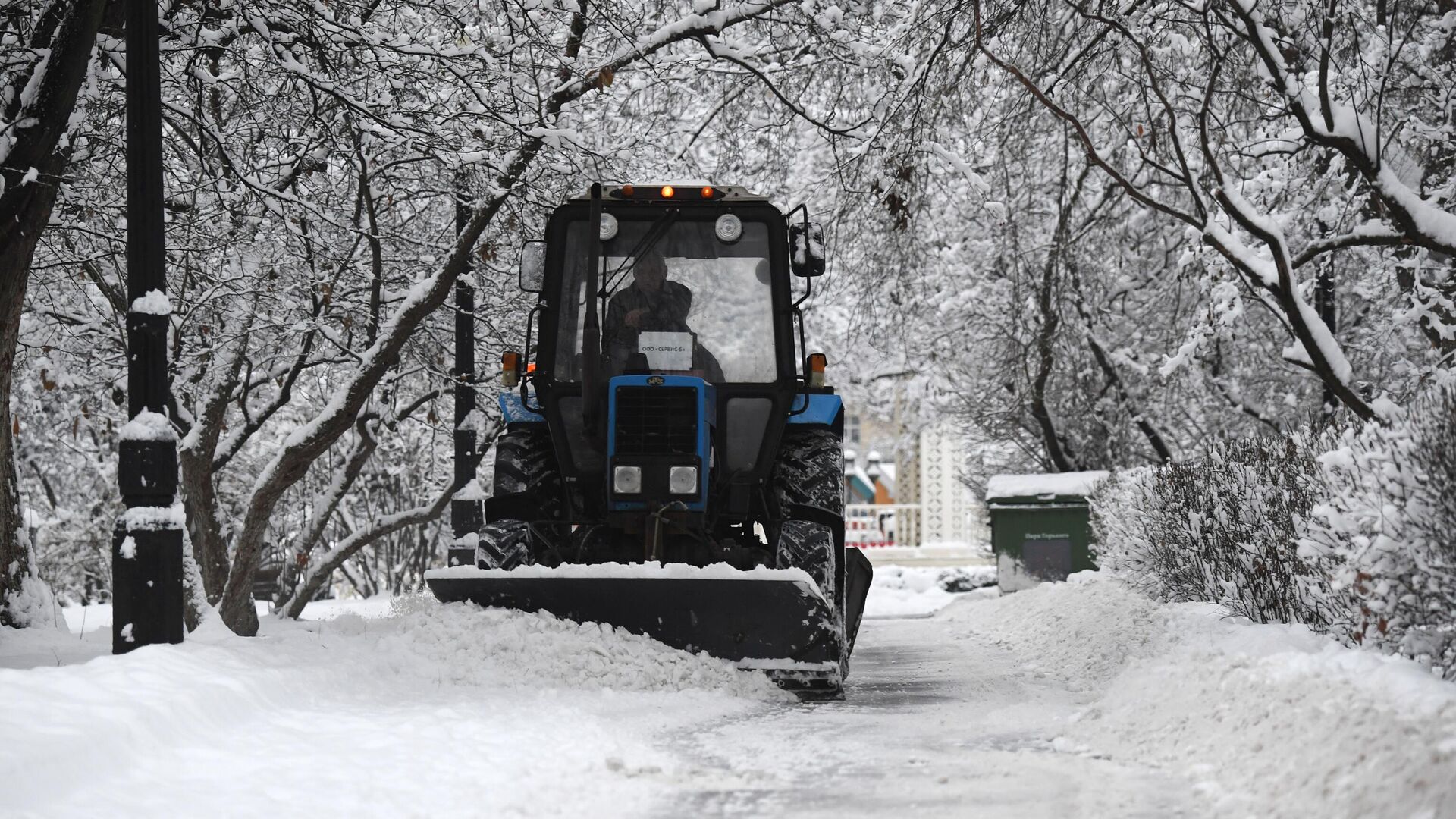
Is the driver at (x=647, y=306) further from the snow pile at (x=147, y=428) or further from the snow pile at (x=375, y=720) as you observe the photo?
the snow pile at (x=147, y=428)

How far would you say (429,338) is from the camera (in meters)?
14.9

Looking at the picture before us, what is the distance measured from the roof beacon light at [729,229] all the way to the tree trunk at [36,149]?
11.4 feet

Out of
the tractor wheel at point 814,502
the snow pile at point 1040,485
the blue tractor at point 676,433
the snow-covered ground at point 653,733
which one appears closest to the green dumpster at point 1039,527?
the snow pile at point 1040,485

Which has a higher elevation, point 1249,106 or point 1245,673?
point 1249,106

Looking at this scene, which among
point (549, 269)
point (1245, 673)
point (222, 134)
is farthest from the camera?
point (222, 134)

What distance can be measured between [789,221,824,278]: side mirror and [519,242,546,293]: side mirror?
4.75ft

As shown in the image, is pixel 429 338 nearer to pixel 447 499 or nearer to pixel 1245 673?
pixel 447 499

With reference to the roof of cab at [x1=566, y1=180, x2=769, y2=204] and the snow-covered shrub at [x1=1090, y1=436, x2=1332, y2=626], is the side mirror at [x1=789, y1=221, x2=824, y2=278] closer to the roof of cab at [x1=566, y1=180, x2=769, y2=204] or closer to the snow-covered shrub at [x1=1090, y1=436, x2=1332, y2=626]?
the roof of cab at [x1=566, y1=180, x2=769, y2=204]

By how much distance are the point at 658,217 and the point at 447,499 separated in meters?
7.56

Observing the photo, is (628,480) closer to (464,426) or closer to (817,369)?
(817,369)

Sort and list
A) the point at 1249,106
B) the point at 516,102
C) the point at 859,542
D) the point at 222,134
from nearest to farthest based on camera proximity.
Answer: the point at 516,102, the point at 222,134, the point at 1249,106, the point at 859,542

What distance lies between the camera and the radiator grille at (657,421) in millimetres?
7668

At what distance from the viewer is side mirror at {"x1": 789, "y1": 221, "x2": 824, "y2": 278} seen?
8.02 m

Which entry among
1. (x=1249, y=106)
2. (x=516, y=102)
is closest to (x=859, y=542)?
(x=1249, y=106)
